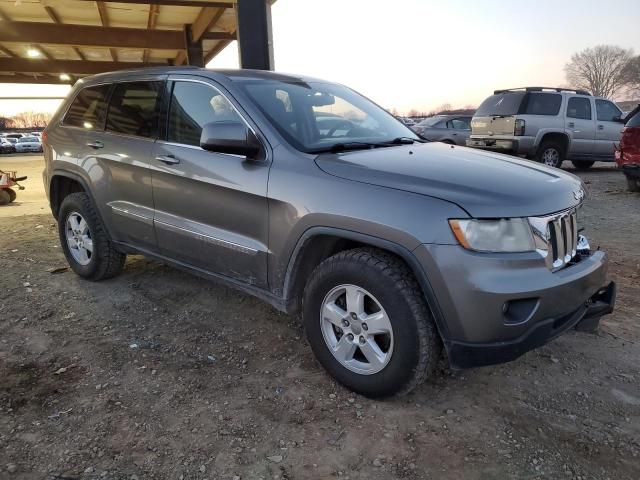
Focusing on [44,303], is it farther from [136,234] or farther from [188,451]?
[188,451]

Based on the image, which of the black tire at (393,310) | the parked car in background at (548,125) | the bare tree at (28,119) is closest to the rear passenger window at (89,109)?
the black tire at (393,310)

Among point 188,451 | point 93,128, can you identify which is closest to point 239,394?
point 188,451

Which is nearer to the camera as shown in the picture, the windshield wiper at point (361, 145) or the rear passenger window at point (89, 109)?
the windshield wiper at point (361, 145)

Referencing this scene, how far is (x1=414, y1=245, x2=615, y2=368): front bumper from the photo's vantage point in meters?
2.28

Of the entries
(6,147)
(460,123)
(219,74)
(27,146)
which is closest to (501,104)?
(460,123)

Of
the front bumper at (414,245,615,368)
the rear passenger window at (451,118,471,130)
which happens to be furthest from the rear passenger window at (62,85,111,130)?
the rear passenger window at (451,118,471,130)

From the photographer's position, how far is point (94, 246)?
4391 millimetres

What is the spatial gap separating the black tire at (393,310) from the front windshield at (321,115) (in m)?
0.79

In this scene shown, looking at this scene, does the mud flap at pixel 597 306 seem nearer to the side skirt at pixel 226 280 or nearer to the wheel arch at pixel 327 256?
the wheel arch at pixel 327 256

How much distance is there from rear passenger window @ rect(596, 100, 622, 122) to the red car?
3.74 m

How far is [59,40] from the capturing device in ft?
35.8

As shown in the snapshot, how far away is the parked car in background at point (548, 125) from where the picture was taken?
458 inches

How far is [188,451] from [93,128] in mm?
3123

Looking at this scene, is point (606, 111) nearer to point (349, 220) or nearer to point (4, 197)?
point (349, 220)
